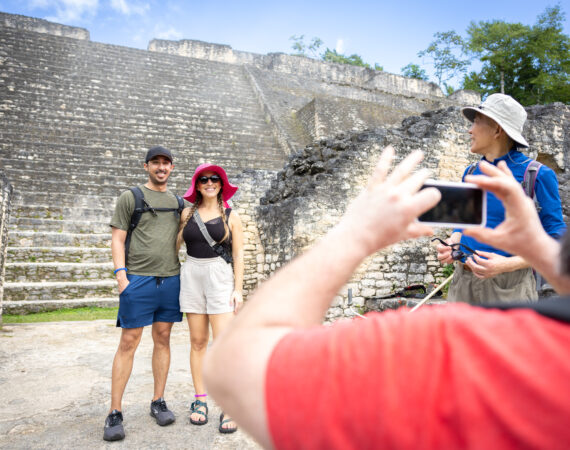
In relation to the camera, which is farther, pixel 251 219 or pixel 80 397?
pixel 251 219

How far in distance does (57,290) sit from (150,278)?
4863 mm

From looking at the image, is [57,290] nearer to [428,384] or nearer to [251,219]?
[251,219]

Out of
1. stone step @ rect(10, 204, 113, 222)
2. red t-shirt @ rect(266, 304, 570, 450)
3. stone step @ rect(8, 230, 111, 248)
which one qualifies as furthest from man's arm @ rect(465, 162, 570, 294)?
stone step @ rect(10, 204, 113, 222)

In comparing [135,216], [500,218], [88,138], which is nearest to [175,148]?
[88,138]

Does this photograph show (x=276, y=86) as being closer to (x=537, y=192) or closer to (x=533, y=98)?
(x=533, y=98)

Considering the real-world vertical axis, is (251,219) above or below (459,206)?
above

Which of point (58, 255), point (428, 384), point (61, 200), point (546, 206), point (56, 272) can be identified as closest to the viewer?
point (428, 384)

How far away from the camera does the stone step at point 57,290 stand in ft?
22.5

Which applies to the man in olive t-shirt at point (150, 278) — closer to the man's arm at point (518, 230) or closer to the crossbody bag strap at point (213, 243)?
the crossbody bag strap at point (213, 243)

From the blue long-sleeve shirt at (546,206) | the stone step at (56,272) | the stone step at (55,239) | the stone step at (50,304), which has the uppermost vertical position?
the blue long-sleeve shirt at (546,206)

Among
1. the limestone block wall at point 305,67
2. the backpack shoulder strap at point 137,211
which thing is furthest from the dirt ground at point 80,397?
the limestone block wall at point 305,67

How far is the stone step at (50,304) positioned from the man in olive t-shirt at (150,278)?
4433 millimetres

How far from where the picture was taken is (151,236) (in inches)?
129

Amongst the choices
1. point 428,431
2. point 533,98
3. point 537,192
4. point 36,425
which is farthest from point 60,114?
point 533,98
